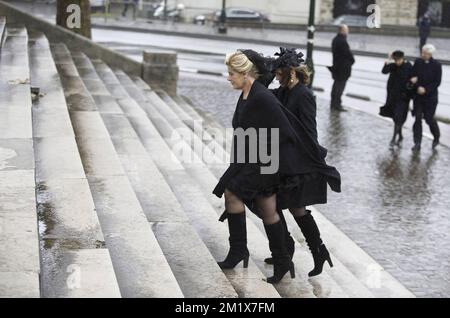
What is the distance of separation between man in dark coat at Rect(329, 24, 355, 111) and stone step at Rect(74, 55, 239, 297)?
815 cm

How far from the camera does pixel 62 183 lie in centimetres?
720

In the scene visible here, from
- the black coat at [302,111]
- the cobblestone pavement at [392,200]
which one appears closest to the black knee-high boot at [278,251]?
the black coat at [302,111]

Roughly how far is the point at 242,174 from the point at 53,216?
1456 millimetres

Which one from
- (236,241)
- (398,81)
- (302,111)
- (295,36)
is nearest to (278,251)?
(236,241)

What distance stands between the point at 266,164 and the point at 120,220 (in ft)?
4.52

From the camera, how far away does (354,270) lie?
777 centimetres

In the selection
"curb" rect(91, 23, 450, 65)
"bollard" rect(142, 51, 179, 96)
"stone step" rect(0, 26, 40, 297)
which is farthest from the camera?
"curb" rect(91, 23, 450, 65)

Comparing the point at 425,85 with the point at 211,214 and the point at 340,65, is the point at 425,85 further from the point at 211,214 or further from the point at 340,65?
the point at 211,214

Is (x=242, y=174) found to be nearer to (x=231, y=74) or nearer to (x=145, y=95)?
(x=231, y=74)

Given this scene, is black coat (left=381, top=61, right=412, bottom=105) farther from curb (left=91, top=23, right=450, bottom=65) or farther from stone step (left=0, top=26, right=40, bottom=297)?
curb (left=91, top=23, right=450, bottom=65)

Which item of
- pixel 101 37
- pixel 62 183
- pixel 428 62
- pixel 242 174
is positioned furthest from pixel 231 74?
pixel 101 37

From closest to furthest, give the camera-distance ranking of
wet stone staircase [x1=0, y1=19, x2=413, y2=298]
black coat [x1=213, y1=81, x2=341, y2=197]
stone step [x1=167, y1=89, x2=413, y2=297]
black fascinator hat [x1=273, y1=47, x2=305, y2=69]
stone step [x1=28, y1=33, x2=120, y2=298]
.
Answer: stone step [x1=28, y1=33, x2=120, y2=298] → wet stone staircase [x1=0, y1=19, x2=413, y2=298] → black coat [x1=213, y1=81, x2=341, y2=197] → black fascinator hat [x1=273, y1=47, x2=305, y2=69] → stone step [x1=167, y1=89, x2=413, y2=297]

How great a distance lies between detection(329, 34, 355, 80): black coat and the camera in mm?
18375

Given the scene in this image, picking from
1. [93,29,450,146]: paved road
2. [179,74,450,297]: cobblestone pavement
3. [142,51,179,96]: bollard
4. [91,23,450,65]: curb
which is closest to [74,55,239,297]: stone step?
[179,74,450,297]: cobblestone pavement
